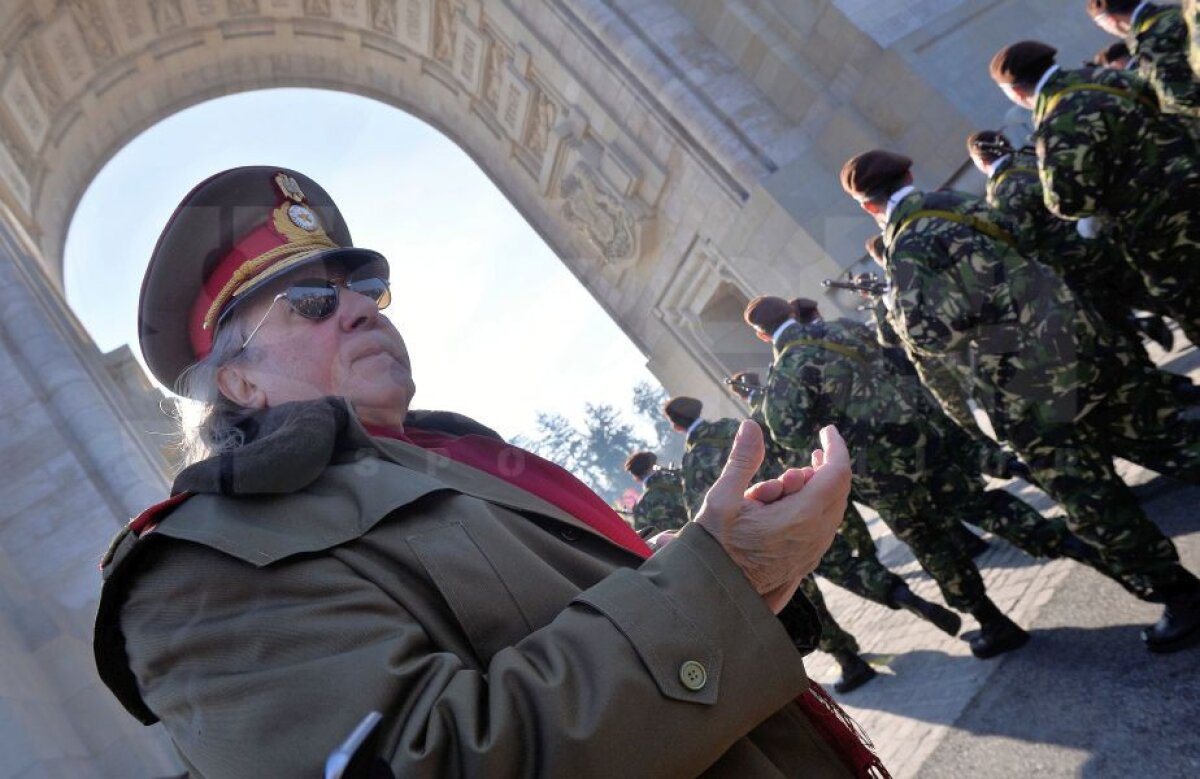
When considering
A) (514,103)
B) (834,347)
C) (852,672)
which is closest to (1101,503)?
(834,347)

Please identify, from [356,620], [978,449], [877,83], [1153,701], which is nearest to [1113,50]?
[978,449]

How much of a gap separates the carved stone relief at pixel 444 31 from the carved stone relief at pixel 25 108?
617cm

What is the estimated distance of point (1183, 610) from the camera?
2988 millimetres

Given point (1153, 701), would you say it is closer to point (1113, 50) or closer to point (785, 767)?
point (785, 767)

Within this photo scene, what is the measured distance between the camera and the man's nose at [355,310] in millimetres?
1872

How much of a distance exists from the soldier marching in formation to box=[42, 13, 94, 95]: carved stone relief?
527 inches

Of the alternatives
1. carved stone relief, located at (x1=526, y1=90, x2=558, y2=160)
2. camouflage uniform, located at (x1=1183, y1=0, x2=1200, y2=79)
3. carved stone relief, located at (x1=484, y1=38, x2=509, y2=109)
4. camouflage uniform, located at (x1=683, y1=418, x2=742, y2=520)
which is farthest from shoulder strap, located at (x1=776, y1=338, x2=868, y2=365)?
carved stone relief, located at (x1=484, y1=38, x2=509, y2=109)

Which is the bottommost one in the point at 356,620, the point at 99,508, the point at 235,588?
the point at 356,620

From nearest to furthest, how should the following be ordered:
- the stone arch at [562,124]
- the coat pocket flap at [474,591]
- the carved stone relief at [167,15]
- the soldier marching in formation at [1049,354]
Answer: the coat pocket flap at [474,591]
the soldier marching in formation at [1049,354]
the stone arch at [562,124]
the carved stone relief at [167,15]

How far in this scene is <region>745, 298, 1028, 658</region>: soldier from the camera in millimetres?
4328

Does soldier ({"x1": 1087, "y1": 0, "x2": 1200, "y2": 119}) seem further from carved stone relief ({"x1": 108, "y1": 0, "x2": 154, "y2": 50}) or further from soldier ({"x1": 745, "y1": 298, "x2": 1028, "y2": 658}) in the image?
carved stone relief ({"x1": 108, "y1": 0, "x2": 154, "y2": 50})

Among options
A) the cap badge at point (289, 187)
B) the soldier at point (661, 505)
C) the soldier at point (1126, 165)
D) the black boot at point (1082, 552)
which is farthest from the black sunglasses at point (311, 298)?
the soldier at point (661, 505)

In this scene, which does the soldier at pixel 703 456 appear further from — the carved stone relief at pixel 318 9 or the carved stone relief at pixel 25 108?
the carved stone relief at pixel 318 9

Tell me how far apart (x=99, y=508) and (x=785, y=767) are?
4689 mm
